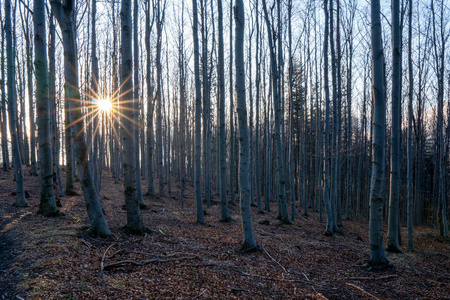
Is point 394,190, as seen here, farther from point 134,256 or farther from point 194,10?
point 194,10

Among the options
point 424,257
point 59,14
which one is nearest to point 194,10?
point 59,14

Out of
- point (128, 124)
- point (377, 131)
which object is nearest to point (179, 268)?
point (128, 124)

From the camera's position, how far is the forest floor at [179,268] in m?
3.54

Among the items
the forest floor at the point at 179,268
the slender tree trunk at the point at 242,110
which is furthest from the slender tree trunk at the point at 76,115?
the slender tree trunk at the point at 242,110

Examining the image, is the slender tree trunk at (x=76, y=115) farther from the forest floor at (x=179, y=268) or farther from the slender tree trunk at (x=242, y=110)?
the slender tree trunk at (x=242, y=110)

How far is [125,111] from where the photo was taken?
6.19 m

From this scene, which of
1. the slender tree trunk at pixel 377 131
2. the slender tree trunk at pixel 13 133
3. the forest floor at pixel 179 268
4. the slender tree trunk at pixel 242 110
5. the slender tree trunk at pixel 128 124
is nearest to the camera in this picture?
the forest floor at pixel 179 268

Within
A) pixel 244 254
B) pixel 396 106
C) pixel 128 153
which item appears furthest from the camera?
pixel 396 106

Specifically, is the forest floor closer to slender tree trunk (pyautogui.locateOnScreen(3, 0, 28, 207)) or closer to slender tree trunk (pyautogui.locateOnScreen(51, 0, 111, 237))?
slender tree trunk (pyautogui.locateOnScreen(51, 0, 111, 237))

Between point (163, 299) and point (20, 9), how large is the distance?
16.3m

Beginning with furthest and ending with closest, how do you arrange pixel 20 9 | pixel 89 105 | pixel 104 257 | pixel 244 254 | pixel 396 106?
pixel 20 9 < pixel 89 105 < pixel 396 106 < pixel 244 254 < pixel 104 257

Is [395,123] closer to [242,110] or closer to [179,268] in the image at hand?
[242,110]

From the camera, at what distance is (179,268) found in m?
4.54

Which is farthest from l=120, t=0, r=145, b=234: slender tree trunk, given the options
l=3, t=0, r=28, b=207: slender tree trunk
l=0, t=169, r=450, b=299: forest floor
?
l=3, t=0, r=28, b=207: slender tree trunk
